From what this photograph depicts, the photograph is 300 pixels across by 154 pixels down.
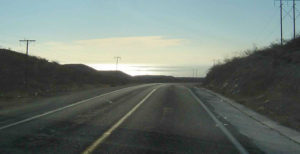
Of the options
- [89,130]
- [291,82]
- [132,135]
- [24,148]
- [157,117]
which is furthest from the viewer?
[291,82]

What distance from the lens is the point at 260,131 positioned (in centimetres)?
909

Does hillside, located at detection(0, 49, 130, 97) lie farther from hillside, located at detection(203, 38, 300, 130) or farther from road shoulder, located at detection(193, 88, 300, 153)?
road shoulder, located at detection(193, 88, 300, 153)

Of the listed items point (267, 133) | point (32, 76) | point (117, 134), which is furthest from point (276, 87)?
point (32, 76)

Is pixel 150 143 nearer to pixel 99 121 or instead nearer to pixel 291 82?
pixel 99 121

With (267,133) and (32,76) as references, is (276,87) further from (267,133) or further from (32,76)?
(32,76)

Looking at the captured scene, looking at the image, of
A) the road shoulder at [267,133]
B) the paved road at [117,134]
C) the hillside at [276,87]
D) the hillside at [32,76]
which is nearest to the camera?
the paved road at [117,134]

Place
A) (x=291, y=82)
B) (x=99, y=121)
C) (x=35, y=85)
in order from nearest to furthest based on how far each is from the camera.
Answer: (x=99, y=121) < (x=291, y=82) < (x=35, y=85)

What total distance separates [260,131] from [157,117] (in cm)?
384

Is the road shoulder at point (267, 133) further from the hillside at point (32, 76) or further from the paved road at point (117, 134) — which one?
the hillside at point (32, 76)

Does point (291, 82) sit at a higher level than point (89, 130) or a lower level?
higher

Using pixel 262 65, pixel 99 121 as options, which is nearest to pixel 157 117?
pixel 99 121

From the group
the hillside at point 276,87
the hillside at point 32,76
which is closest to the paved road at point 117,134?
the hillside at point 276,87

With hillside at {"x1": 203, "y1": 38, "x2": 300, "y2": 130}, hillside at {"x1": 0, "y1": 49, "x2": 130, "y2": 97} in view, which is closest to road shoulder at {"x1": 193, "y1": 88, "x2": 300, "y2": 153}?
hillside at {"x1": 203, "y1": 38, "x2": 300, "y2": 130}

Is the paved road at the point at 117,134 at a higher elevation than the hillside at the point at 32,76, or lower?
lower
